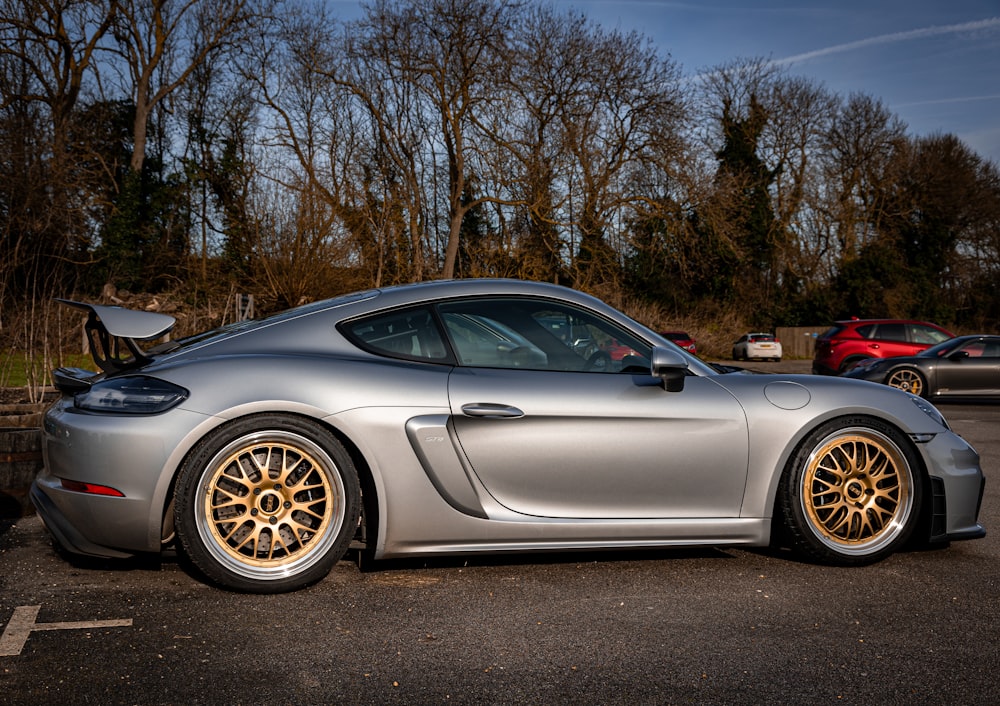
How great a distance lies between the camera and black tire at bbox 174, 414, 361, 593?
13.0 feet

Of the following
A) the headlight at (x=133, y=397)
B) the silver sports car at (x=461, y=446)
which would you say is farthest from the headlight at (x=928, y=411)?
the headlight at (x=133, y=397)

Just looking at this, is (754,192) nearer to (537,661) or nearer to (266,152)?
(266,152)

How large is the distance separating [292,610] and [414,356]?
1193 mm

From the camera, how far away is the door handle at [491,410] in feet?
13.6

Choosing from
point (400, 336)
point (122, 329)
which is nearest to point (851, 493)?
point (400, 336)

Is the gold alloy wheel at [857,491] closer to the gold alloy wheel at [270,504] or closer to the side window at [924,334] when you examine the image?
the gold alloy wheel at [270,504]

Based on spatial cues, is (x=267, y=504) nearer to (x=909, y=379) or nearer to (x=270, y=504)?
(x=270, y=504)

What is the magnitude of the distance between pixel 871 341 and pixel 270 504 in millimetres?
19904

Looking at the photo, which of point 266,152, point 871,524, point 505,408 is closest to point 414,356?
point 505,408

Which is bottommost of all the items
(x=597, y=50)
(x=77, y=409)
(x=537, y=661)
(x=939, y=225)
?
(x=537, y=661)

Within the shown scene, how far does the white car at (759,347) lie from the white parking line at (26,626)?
39002mm

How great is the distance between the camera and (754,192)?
46.4 metres

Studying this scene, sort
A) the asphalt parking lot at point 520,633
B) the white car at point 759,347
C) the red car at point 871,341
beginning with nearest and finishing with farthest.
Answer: the asphalt parking lot at point 520,633, the red car at point 871,341, the white car at point 759,347

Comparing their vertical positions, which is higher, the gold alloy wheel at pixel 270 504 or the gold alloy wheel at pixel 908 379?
the gold alloy wheel at pixel 908 379
